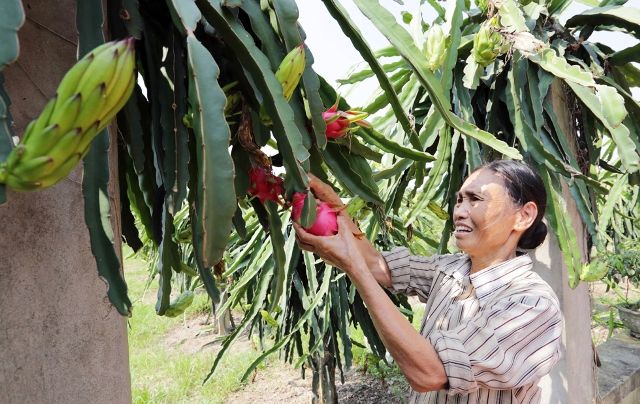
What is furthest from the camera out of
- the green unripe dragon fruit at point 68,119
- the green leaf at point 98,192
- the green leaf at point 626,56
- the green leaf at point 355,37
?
the green leaf at point 626,56

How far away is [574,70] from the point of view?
0.91 meters

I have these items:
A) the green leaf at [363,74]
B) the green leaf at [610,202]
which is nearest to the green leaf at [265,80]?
the green leaf at [363,74]

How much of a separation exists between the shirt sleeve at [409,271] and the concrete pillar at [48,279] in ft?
2.05

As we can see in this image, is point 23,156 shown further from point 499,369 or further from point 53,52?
point 499,369

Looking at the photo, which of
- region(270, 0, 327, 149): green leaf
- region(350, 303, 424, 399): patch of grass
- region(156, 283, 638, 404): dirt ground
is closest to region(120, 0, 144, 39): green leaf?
region(270, 0, 327, 149): green leaf

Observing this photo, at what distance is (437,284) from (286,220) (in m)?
0.52

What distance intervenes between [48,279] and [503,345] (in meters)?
0.54

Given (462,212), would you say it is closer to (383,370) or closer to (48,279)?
(48,279)

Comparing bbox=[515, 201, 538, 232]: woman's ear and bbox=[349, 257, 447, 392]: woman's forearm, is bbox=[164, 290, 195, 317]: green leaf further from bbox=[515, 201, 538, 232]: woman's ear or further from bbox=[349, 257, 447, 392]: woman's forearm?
bbox=[515, 201, 538, 232]: woman's ear

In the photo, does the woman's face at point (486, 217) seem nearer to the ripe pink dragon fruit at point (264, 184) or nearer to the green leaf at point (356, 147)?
the green leaf at point (356, 147)

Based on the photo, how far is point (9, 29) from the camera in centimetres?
28

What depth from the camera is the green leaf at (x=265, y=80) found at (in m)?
0.39

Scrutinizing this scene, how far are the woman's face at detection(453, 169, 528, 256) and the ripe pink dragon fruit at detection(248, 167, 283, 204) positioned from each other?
0.42 meters

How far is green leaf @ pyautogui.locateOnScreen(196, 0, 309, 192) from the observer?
0.39 meters
